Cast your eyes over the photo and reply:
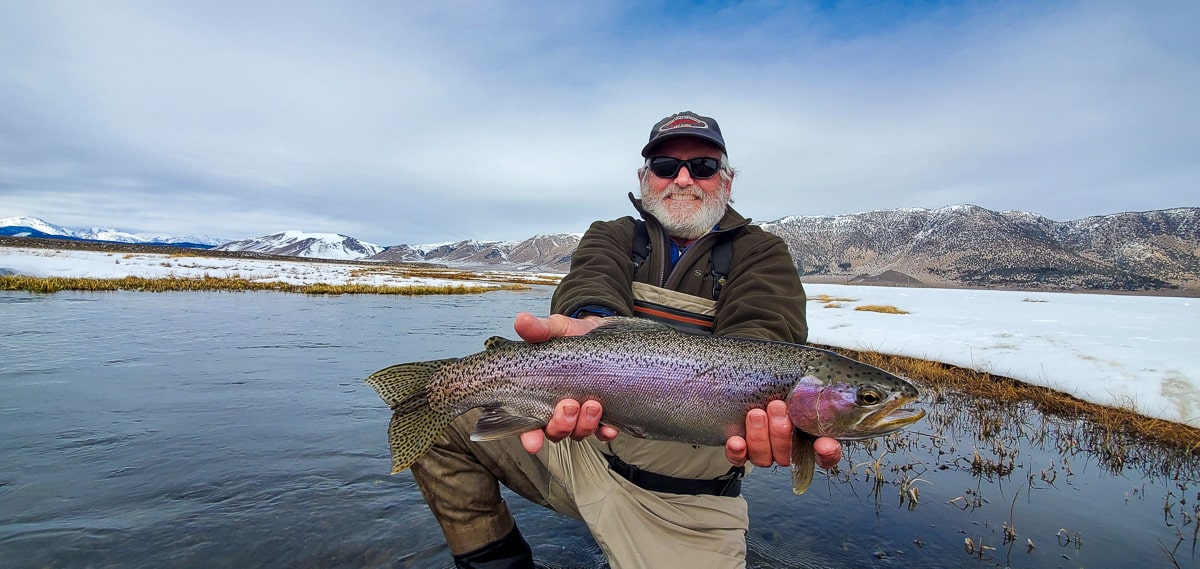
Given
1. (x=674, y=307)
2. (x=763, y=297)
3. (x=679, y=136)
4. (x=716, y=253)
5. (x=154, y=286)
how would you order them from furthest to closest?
(x=154, y=286) < (x=679, y=136) < (x=716, y=253) < (x=674, y=307) < (x=763, y=297)

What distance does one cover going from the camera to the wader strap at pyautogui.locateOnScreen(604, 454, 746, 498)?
342 cm

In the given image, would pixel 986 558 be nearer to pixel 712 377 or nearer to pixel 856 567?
pixel 856 567

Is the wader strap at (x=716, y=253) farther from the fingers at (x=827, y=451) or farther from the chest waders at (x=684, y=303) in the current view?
the fingers at (x=827, y=451)

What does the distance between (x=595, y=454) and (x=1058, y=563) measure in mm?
4234

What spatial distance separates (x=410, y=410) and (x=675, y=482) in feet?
5.80

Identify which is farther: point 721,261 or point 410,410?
point 721,261

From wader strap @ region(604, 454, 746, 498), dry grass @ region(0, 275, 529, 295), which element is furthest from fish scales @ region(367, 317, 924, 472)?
dry grass @ region(0, 275, 529, 295)

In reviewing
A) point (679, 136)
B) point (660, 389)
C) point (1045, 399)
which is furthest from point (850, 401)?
point (1045, 399)

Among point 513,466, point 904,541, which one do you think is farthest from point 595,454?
point 904,541

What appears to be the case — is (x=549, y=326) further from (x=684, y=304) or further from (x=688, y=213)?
(x=688, y=213)

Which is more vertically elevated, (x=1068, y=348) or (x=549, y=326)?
(x=549, y=326)

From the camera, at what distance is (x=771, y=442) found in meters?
2.79

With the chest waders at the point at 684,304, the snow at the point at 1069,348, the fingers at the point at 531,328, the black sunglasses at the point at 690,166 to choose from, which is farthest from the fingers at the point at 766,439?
the snow at the point at 1069,348

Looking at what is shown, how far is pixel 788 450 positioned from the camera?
2.80m
